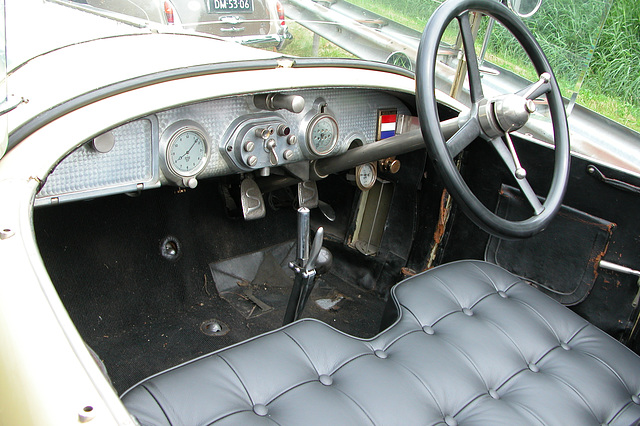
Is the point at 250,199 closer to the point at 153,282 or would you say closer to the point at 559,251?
the point at 153,282

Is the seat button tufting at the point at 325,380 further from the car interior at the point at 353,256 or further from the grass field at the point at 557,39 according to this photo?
the grass field at the point at 557,39

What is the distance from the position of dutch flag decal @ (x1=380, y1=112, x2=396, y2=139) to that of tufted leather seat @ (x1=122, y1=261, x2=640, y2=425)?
621 mm

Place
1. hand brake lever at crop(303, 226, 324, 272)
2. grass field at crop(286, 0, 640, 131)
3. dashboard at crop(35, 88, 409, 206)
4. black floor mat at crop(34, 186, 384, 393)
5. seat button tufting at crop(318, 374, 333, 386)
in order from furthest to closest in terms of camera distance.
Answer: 1. grass field at crop(286, 0, 640, 131)
2. black floor mat at crop(34, 186, 384, 393)
3. hand brake lever at crop(303, 226, 324, 272)
4. dashboard at crop(35, 88, 409, 206)
5. seat button tufting at crop(318, 374, 333, 386)

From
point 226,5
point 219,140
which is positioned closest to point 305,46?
point 226,5

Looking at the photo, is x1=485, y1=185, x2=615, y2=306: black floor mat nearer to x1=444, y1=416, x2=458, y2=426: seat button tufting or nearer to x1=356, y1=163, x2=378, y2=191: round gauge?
x1=356, y1=163, x2=378, y2=191: round gauge

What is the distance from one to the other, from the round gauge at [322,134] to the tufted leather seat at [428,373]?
0.52m

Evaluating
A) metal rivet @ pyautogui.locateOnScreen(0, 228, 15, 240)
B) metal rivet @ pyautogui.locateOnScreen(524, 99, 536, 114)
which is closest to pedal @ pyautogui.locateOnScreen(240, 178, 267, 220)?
metal rivet @ pyautogui.locateOnScreen(524, 99, 536, 114)

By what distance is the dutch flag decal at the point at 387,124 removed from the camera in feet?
6.43

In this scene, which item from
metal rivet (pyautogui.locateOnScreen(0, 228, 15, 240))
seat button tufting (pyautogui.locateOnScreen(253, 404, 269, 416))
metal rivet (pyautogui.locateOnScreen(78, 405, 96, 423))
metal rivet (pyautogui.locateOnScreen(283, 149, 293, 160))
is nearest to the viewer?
metal rivet (pyautogui.locateOnScreen(78, 405, 96, 423))

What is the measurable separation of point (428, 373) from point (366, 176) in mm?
1036

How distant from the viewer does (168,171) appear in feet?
4.76

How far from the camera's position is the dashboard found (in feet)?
4.21

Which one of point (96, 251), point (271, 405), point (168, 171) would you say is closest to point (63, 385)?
point (271, 405)

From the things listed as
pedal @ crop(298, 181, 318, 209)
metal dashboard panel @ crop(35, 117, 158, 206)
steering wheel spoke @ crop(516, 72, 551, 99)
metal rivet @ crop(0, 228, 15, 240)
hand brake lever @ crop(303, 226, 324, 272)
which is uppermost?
steering wheel spoke @ crop(516, 72, 551, 99)
